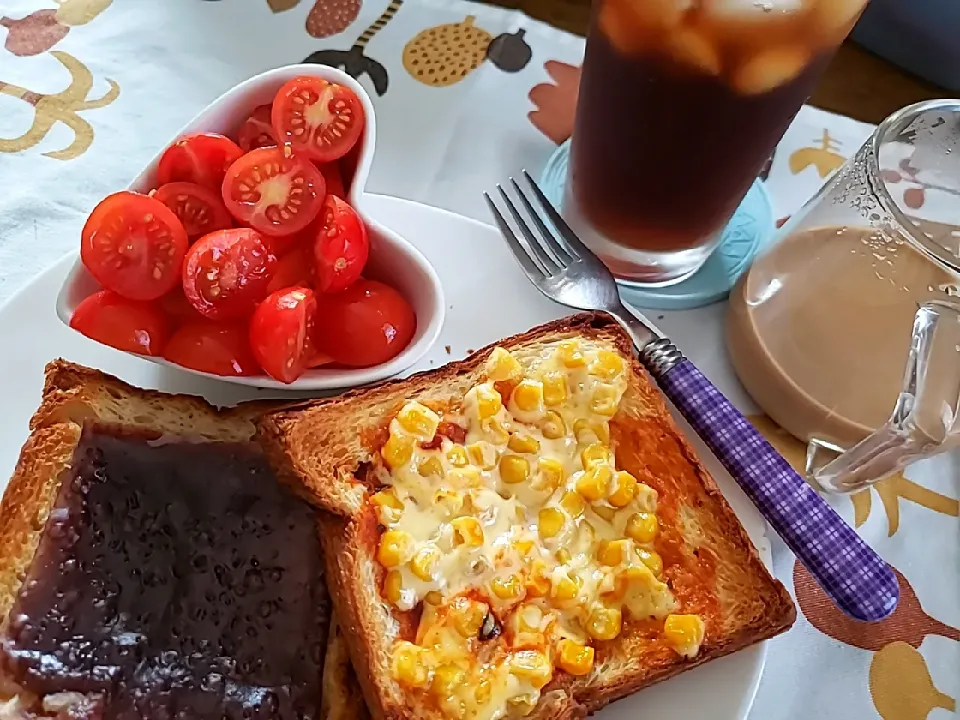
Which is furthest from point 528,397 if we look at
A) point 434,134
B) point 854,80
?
point 854,80

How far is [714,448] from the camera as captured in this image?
5.05 ft

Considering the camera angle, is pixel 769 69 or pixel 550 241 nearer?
pixel 769 69

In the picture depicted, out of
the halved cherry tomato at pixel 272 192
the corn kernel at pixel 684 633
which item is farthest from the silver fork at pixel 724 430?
the halved cherry tomato at pixel 272 192

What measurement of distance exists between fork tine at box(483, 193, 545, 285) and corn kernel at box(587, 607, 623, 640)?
620 mm

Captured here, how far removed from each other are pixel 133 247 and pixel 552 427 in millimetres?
662

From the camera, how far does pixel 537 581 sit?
4.26ft

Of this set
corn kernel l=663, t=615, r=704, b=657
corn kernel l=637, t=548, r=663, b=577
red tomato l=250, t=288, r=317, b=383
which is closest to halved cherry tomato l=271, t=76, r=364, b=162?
red tomato l=250, t=288, r=317, b=383

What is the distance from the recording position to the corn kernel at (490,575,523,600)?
128 centimetres

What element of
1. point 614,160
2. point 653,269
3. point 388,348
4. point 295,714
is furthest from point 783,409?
point 295,714

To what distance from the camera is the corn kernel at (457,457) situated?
4.47ft

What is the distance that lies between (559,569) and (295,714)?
40 cm

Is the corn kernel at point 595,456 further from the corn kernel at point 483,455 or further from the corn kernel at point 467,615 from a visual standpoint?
the corn kernel at point 467,615

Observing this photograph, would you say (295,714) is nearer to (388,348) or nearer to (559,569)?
(559,569)

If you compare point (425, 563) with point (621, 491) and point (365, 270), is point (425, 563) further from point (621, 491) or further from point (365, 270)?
point (365, 270)
